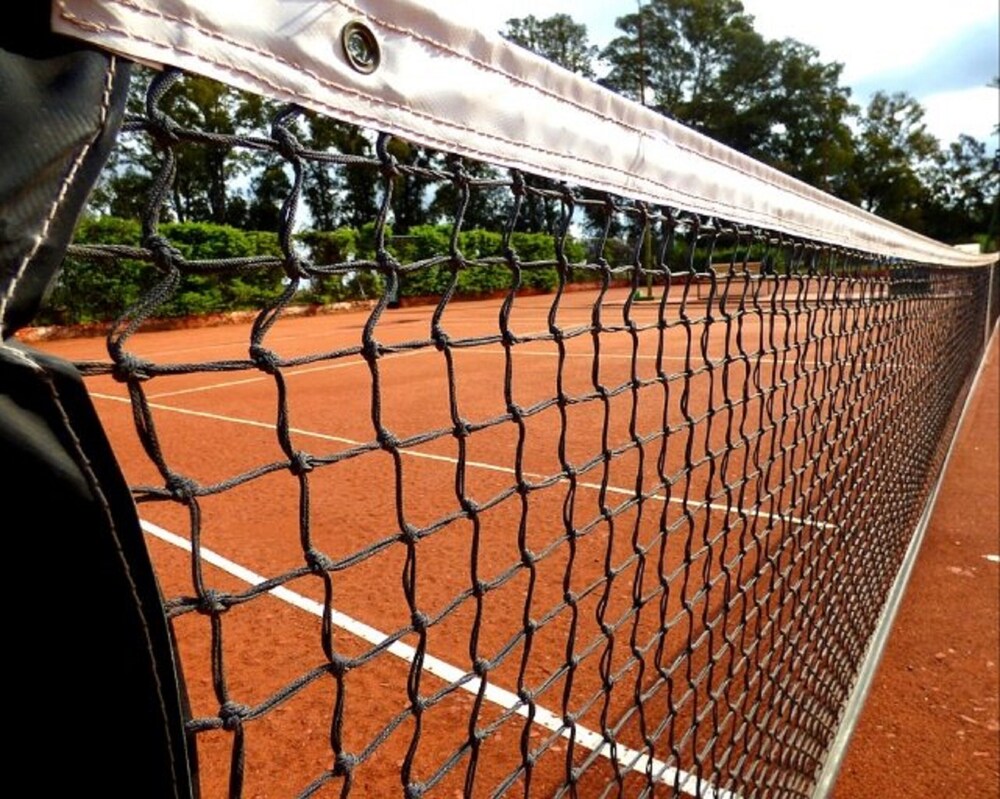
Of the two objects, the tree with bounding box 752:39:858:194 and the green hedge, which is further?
the tree with bounding box 752:39:858:194

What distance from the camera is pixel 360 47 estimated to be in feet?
2.43

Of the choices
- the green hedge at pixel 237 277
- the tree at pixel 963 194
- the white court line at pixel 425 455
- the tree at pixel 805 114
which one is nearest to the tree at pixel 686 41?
the tree at pixel 805 114

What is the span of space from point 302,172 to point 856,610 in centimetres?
287

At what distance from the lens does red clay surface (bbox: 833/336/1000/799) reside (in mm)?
2285

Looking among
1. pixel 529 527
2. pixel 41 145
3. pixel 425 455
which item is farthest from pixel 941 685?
pixel 425 455

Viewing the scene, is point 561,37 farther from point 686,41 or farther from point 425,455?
point 425,455

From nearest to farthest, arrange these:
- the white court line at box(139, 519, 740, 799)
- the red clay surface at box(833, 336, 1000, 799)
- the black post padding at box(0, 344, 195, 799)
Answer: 1. the black post padding at box(0, 344, 195, 799)
2. the white court line at box(139, 519, 740, 799)
3. the red clay surface at box(833, 336, 1000, 799)

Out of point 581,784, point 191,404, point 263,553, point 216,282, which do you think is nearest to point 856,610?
point 581,784

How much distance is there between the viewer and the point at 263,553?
3.69m

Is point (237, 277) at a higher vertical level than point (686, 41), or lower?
lower

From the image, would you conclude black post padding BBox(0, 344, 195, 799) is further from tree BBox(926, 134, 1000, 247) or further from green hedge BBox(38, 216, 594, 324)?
tree BBox(926, 134, 1000, 247)

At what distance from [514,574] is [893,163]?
4852 cm

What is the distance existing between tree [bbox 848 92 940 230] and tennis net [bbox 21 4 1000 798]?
132 feet

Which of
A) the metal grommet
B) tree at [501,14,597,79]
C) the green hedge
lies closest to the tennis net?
the metal grommet
